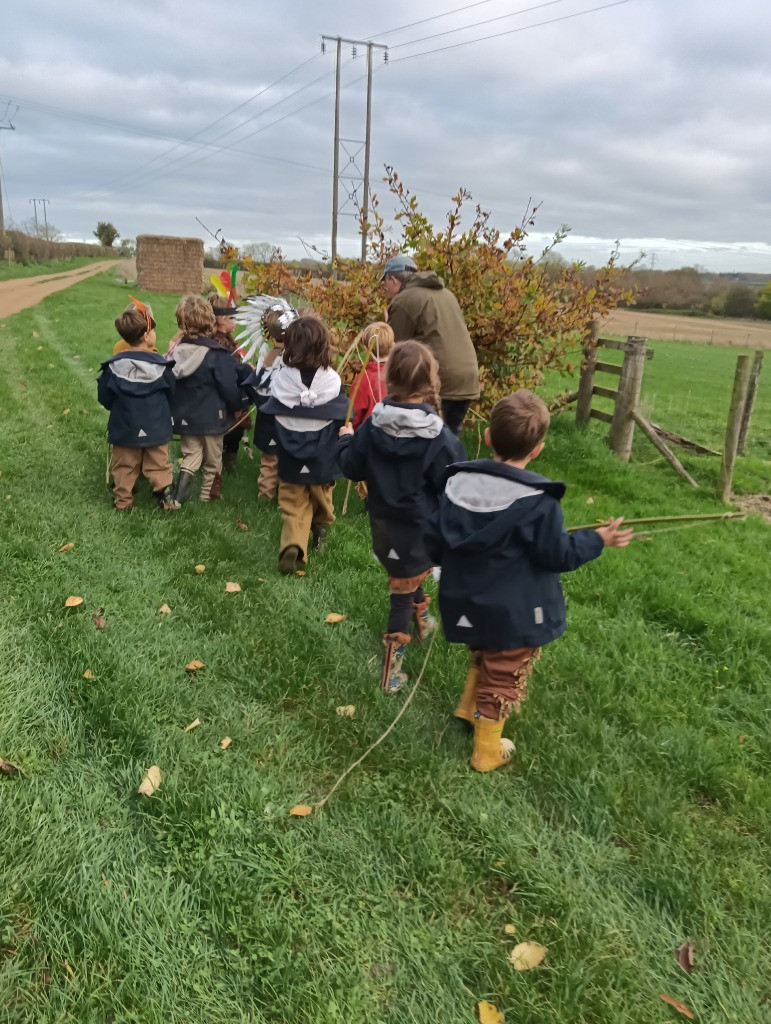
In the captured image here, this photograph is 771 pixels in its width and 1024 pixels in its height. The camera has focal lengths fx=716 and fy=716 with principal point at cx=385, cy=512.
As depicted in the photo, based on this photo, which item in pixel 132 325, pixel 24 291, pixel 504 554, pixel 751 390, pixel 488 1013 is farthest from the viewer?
pixel 24 291

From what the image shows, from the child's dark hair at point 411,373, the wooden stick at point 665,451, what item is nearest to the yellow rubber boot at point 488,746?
the child's dark hair at point 411,373

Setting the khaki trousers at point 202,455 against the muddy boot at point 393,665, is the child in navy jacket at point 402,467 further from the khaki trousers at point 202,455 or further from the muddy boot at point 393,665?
the khaki trousers at point 202,455

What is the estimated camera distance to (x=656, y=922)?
8.07 feet

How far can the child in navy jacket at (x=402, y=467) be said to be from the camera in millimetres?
3611

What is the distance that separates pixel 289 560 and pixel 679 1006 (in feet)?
11.2

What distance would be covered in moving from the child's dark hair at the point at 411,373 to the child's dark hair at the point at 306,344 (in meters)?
1.25

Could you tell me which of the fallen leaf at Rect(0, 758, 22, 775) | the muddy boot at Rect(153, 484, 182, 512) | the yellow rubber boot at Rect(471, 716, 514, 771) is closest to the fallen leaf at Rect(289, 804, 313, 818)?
the yellow rubber boot at Rect(471, 716, 514, 771)

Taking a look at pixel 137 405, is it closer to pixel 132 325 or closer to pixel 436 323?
pixel 132 325

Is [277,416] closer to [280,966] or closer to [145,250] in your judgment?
[280,966]

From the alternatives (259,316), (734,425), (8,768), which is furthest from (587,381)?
(8,768)

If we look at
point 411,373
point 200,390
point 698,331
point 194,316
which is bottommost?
point 698,331

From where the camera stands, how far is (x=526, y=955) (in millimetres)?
2326

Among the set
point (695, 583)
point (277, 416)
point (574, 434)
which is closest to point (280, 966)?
point (277, 416)

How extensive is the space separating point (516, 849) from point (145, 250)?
34.7 m
